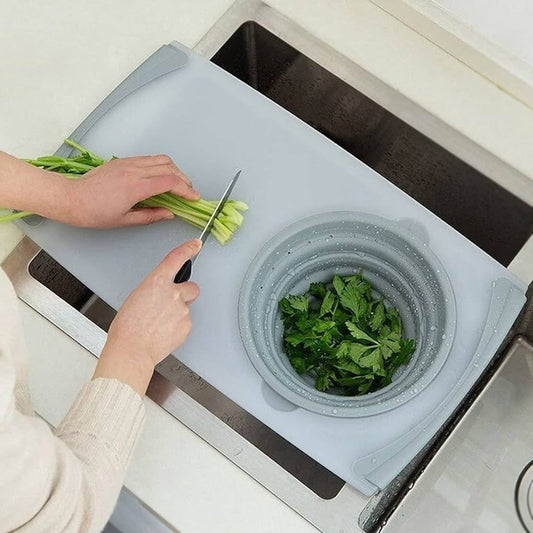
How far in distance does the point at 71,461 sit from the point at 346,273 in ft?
1.77

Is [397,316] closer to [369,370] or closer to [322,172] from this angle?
[369,370]

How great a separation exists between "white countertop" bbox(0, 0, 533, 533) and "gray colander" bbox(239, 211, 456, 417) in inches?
5.8

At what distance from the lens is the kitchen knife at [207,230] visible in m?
1.08

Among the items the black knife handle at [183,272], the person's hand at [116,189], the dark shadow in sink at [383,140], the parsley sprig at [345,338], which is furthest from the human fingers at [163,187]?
the dark shadow in sink at [383,140]

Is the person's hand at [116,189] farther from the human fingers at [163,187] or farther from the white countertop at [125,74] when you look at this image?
the white countertop at [125,74]

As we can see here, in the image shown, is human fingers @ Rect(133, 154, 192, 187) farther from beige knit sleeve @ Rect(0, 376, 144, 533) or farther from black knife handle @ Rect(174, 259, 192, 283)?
beige knit sleeve @ Rect(0, 376, 144, 533)

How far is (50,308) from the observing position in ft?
3.75

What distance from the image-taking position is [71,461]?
0.84 m

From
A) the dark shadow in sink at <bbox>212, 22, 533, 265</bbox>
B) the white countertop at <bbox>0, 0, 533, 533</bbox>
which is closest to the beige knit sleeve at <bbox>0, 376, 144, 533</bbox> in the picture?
the white countertop at <bbox>0, 0, 533, 533</bbox>

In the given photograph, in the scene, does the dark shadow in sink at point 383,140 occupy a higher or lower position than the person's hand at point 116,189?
higher

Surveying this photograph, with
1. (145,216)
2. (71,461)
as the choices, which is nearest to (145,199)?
(145,216)

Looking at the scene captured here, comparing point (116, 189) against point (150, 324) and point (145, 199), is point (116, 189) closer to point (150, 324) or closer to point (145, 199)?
point (145, 199)

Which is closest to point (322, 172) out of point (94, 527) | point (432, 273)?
point (432, 273)

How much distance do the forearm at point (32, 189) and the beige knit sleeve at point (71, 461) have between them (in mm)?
283
